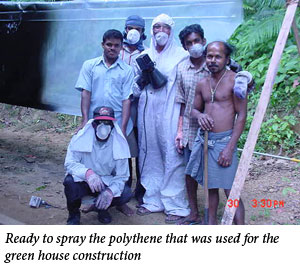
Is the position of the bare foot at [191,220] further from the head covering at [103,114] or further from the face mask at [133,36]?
the face mask at [133,36]

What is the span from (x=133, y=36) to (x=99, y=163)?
4.36 ft

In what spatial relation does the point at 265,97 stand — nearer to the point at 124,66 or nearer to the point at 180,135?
the point at 180,135

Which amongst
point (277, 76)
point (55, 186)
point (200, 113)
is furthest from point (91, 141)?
point (277, 76)

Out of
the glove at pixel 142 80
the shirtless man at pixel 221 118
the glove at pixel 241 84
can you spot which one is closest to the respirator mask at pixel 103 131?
the glove at pixel 142 80

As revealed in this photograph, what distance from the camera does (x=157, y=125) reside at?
3979 mm

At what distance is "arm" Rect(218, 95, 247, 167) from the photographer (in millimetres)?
3136

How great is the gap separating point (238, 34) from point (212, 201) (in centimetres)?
442

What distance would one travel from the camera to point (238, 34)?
7051 millimetres

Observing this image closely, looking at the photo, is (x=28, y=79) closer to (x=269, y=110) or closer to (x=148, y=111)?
(x=148, y=111)

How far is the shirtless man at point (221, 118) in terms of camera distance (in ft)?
10.3

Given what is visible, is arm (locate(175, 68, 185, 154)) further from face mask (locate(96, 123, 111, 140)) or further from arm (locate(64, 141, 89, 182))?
arm (locate(64, 141, 89, 182))

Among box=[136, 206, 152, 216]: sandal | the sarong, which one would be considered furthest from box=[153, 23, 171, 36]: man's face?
box=[136, 206, 152, 216]: sandal

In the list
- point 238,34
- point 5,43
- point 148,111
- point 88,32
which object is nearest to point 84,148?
point 148,111

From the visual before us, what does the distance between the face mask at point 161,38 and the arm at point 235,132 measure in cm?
101
